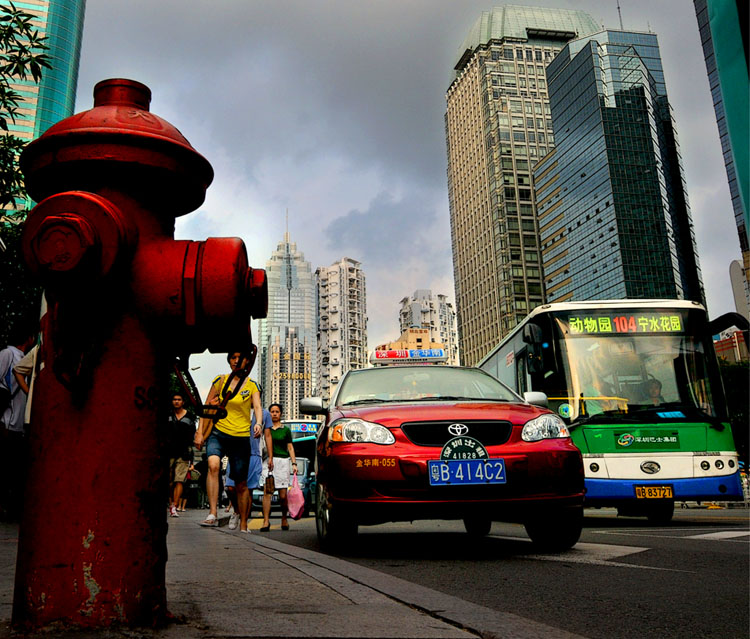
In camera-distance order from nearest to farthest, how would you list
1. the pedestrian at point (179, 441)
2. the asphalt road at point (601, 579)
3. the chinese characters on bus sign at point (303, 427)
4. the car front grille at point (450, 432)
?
the pedestrian at point (179, 441)
the asphalt road at point (601, 579)
the car front grille at point (450, 432)
the chinese characters on bus sign at point (303, 427)

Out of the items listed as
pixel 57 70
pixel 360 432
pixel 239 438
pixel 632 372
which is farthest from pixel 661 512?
pixel 57 70

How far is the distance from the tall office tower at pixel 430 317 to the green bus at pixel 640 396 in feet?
516

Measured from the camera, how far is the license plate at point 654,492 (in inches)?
363

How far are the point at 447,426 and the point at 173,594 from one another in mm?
2730

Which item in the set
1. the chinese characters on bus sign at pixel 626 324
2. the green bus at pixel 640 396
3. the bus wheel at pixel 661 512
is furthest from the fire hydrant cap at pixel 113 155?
the bus wheel at pixel 661 512

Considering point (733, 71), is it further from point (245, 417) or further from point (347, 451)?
point (245, 417)

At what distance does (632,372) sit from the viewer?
10172 mm

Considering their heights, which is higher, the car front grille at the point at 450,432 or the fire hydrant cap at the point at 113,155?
the fire hydrant cap at the point at 113,155

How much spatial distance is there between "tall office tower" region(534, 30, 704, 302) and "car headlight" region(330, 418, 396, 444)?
4039 inches

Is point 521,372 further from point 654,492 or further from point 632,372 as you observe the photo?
point 654,492

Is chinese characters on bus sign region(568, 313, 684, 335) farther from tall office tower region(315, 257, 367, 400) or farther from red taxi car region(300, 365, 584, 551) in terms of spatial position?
tall office tower region(315, 257, 367, 400)

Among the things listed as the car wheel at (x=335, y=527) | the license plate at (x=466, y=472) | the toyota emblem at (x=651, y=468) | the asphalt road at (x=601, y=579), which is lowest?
the asphalt road at (x=601, y=579)

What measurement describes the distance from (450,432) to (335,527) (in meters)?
1.16

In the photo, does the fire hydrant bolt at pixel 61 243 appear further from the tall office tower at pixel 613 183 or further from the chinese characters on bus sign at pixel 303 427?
the tall office tower at pixel 613 183
